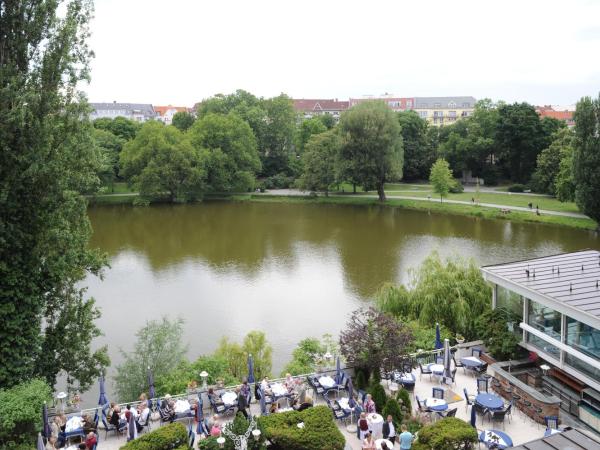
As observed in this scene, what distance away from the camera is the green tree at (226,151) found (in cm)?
Answer: 6500

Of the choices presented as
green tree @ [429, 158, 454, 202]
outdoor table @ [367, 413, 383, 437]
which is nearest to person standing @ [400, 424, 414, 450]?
outdoor table @ [367, 413, 383, 437]

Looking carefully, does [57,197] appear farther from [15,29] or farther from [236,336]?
[236,336]

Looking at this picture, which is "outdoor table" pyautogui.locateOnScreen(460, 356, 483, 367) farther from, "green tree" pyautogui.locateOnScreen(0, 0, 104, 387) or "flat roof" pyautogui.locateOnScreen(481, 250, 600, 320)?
"green tree" pyautogui.locateOnScreen(0, 0, 104, 387)

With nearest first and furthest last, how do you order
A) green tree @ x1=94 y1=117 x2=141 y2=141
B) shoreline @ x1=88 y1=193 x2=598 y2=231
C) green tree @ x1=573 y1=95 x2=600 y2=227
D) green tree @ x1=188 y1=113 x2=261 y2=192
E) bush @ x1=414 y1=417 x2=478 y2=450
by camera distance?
bush @ x1=414 y1=417 x2=478 y2=450 < green tree @ x1=573 y1=95 x2=600 y2=227 < shoreline @ x1=88 y1=193 x2=598 y2=231 < green tree @ x1=188 y1=113 x2=261 y2=192 < green tree @ x1=94 y1=117 x2=141 y2=141

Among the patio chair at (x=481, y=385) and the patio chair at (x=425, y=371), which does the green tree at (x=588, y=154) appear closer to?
the patio chair at (x=425, y=371)

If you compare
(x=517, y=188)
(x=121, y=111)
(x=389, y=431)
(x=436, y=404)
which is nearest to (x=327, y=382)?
(x=389, y=431)

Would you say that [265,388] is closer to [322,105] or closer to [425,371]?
[425,371]

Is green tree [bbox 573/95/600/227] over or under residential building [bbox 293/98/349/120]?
under

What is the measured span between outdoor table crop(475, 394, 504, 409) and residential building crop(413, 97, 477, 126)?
11298cm

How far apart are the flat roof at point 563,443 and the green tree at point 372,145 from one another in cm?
4904

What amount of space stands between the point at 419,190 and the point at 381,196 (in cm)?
898

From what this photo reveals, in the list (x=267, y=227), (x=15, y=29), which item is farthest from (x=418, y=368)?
(x=267, y=227)

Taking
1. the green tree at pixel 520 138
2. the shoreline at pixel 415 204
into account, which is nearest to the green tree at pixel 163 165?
the shoreline at pixel 415 204

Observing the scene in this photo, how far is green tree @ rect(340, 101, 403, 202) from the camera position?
191 feet
